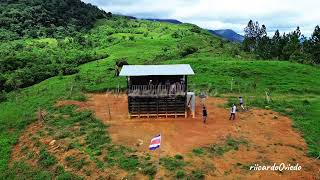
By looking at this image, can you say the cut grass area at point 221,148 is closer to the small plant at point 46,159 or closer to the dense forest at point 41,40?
the small plant at point 46,159

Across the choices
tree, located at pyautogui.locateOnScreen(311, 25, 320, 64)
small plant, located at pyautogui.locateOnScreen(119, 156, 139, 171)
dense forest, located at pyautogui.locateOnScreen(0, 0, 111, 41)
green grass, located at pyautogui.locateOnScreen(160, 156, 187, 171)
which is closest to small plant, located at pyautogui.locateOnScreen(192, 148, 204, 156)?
green grass, located at pyautogui.locateOnScreen(160, 156, 187, 171)

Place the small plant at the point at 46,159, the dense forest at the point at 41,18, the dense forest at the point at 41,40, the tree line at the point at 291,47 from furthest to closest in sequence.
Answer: the dense forest at the point at 41,18 → the tree line at the point at 291,47 → the dense forest at the point at 41,40 → the small plant at the point at 46,159

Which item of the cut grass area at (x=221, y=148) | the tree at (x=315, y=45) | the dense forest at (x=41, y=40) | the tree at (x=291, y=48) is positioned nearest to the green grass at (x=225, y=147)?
the cut grass area at (x=221, y=148)

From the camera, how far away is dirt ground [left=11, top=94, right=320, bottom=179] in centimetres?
2338

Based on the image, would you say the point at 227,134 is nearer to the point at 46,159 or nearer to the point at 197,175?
the point at 197,175

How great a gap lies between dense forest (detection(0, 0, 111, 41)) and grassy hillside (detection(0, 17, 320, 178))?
5431 mm

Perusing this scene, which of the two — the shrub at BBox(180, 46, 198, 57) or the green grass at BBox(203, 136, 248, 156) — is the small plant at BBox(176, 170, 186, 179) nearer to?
the green grass at BBox(203, 136, 248, 156)

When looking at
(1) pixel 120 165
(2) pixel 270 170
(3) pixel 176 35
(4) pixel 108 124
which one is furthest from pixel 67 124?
(3) pixel 176 35

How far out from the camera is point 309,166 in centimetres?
2364

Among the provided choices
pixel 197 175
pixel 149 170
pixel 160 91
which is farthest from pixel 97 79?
pixel 197 175

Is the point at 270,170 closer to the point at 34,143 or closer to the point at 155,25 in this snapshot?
the point at 34,143

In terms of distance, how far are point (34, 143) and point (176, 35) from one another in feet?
191

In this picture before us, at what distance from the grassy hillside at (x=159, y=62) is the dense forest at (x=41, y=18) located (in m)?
5.43

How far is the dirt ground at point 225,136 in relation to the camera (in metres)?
23.4
